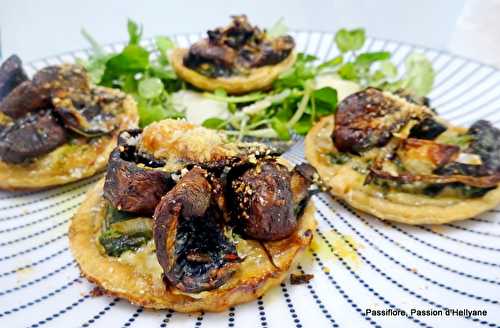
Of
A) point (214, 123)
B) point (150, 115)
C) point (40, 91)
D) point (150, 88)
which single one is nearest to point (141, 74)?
point (150, 88)

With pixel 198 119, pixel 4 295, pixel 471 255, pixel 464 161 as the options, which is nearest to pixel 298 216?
pixel 471 255

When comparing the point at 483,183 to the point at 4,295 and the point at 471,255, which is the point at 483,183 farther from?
the point at 4,295

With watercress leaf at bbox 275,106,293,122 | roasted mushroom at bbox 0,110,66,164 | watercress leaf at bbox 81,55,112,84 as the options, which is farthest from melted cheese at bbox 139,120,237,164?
watercress leaf at bbox 81,55,112,84

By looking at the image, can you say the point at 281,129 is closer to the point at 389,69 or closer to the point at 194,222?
the point at 389,69

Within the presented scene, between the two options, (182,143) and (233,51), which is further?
(233,51)

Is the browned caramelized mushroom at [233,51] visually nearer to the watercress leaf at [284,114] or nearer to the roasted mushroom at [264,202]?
the watercress leaf at [284,114]

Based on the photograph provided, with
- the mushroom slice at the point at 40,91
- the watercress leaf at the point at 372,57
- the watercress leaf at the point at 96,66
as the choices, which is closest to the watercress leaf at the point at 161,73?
the watercress leaf at the point at 96,66
